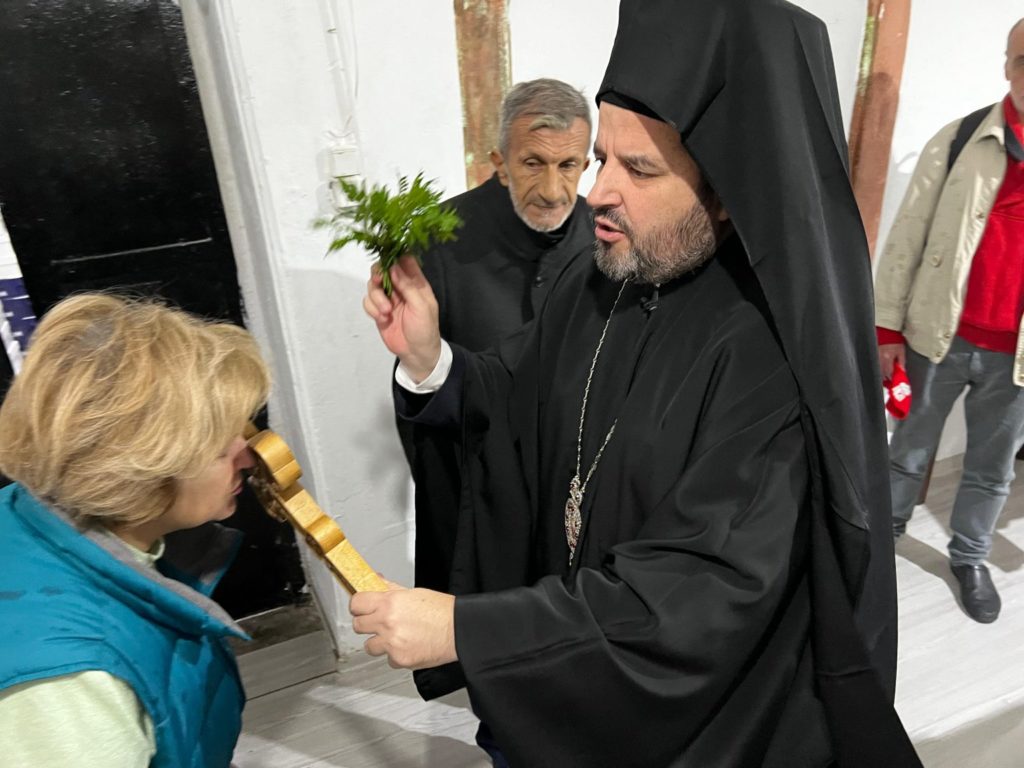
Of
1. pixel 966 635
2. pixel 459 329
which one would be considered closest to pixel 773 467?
pixel 459 329

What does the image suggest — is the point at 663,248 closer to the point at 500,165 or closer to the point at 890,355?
the point at 500,165

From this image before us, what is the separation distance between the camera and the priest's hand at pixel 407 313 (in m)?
1.57

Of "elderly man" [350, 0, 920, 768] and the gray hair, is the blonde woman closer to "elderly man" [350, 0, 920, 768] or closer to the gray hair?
"elderly man" [350, 0, 920, 768]

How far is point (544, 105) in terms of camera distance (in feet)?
7.14

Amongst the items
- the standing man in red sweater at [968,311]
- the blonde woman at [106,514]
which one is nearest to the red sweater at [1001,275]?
the standing man in red sweater at [968,311]

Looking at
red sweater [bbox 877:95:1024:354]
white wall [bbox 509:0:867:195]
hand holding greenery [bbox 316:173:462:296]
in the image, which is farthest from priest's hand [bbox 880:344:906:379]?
hand holding greenery [bbox 316:173:462:296]

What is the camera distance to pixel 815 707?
1.43 metres

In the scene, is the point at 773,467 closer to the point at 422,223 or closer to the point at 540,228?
the point at 422,223

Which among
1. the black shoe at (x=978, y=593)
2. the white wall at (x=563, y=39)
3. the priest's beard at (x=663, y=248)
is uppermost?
the white wall at (x=563, y=39)

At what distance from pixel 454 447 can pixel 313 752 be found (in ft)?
4.23

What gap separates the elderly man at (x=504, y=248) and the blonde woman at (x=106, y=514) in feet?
2.94

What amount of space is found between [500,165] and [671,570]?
154cm

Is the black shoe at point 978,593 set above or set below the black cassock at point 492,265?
below

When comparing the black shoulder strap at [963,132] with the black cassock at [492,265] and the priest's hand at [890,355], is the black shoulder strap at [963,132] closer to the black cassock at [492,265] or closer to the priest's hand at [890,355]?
the priest's hand at [890,355]
